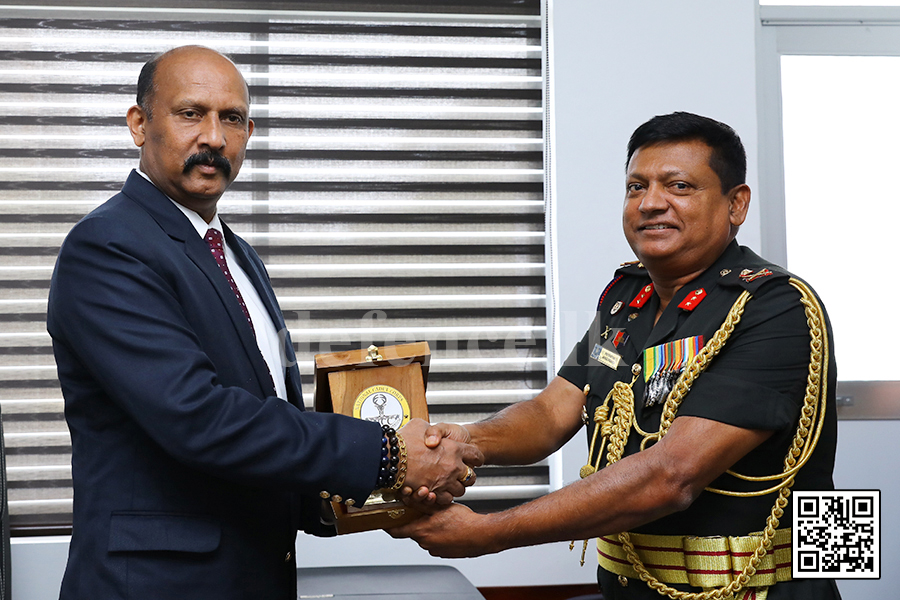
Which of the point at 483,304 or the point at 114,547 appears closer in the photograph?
the point at 114,547

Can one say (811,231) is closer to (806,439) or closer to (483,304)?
(483,304)

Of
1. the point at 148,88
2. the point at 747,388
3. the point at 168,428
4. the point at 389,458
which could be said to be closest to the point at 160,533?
the point at 168,428

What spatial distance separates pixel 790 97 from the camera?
289cm

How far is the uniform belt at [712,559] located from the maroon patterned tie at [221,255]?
0.96m

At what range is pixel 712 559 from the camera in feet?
4.75

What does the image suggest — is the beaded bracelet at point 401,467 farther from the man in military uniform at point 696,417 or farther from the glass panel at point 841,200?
the glass panel at point 841,200

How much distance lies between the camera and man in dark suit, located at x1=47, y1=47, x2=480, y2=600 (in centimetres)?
132

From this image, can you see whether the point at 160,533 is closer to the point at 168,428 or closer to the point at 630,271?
the point at 168,428

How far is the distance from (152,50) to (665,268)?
2103mm

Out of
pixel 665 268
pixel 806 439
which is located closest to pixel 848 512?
pixel 806 439

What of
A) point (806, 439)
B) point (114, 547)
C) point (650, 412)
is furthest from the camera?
point (650, 412)

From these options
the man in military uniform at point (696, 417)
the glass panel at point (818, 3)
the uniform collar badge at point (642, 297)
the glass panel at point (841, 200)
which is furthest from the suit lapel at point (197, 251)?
the glass panel at point (818, 3)

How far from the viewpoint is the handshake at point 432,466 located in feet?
5.16

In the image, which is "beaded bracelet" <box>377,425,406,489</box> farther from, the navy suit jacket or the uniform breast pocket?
the uniform breast pocket
